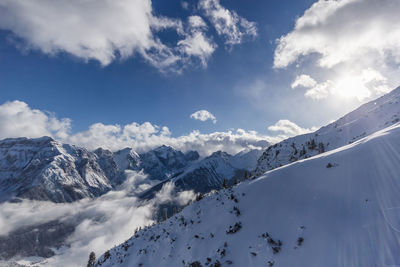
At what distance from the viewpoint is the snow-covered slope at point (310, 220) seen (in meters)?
9.78

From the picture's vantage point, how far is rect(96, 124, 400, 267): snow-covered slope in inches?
385

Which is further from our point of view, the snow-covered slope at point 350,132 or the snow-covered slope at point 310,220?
the snow-covered slope at point 350,132

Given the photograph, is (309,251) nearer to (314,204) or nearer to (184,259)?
(314,204)

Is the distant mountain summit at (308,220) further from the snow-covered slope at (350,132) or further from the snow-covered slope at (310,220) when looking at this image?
the snow-covered slope at (350,132)

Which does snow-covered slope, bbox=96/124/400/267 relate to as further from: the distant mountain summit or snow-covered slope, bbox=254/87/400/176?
snow-covered slope, bbox=254/87/400/176

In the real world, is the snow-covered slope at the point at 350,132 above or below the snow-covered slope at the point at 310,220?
above

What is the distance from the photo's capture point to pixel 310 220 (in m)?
12.4

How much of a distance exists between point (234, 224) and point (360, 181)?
29.2 feet

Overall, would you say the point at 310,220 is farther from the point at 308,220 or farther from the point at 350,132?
the point at 350,132

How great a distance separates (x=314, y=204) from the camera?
13305 mm

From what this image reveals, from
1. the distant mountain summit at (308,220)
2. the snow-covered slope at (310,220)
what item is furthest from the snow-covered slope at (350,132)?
the snow-covered slope at (310,220)

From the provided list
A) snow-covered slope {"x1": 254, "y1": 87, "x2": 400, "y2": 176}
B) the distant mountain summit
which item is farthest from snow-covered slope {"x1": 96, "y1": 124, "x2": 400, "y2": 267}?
snow-covered slope {"x1": 254, "y1": 87, "x2": 400, "y2": 176}

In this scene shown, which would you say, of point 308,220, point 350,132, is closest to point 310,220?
point 308,220

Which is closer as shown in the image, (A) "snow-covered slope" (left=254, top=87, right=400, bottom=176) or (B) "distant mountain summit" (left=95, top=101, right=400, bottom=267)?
(B) "distant mountain summit" (left=95, top=101, right=400, bottom=267)
